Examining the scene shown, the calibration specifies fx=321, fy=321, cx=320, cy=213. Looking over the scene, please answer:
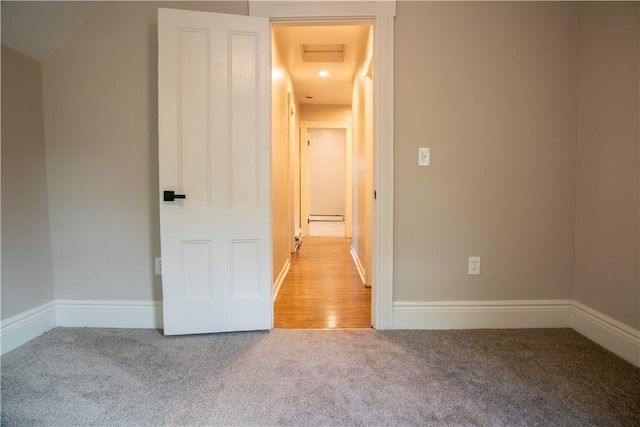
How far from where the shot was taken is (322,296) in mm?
2727

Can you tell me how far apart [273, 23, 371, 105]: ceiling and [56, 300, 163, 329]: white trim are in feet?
6.67

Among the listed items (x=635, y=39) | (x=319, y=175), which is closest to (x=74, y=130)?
(x=635, y=39)

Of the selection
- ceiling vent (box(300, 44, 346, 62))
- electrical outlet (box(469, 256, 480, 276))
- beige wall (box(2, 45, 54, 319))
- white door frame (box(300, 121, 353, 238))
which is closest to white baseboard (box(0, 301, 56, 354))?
beige wall (box(2, 45, 54, 319))

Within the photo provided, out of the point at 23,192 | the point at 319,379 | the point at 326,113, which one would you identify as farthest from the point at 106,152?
the point at 326,113

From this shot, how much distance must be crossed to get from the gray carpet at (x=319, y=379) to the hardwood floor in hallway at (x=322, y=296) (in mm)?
215

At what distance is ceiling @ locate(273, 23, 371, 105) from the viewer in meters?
2.79

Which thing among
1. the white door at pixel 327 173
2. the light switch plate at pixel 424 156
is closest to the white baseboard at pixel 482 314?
the light switch plate at pixel 424 156

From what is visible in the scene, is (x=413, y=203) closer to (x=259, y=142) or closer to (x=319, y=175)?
(x=259, y=142)

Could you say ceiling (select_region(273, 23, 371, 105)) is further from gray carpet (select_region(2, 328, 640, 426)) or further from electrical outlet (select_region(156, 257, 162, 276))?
gray carpet (select_region(2, 328, 640, 426))

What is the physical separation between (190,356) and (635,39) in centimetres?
282

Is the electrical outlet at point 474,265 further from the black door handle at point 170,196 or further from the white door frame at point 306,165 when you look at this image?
the white door frame at point 306,165

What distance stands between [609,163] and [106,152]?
2978 mm

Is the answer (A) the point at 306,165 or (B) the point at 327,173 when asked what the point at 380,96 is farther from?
(B) the point at 327,173

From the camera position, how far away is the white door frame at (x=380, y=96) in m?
1.96
